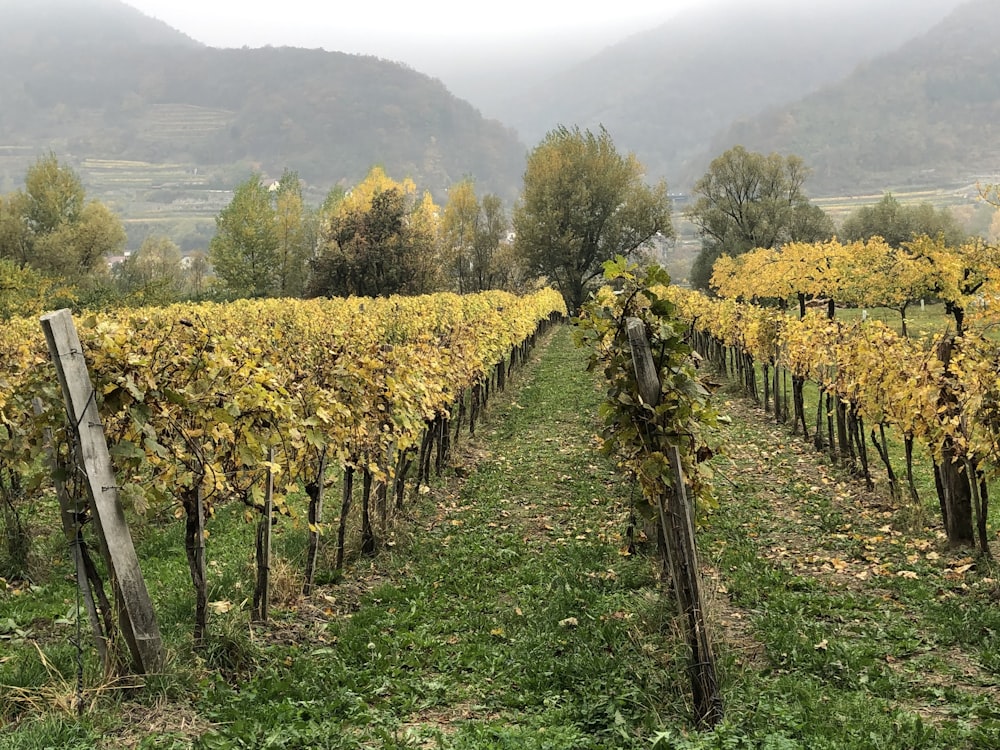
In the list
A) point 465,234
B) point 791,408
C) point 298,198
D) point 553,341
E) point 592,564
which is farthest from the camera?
point 465,234

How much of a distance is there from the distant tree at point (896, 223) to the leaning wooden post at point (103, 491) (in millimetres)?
60152

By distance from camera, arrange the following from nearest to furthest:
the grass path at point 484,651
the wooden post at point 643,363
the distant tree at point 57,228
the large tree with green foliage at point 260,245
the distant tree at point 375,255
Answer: the grass path at point 484,651, the wooden post at point 643,363, the distant tree at point 57,228, the distant tree at point 375,255, the large tree with green foliage at point 260,245

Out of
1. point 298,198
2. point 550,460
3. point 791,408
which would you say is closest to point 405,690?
point 550,460

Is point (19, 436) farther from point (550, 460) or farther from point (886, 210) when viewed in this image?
point (886, 210)

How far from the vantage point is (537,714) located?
4137 mm

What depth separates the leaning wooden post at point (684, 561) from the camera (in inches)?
160

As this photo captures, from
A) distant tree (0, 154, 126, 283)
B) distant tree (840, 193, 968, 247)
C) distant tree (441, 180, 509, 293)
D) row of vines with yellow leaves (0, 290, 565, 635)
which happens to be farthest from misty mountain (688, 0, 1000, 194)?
row of vines with yellow leaves (0, 290, 565, 635)

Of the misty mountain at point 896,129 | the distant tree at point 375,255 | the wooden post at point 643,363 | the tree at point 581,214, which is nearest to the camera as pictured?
the wooden post at point 643,363

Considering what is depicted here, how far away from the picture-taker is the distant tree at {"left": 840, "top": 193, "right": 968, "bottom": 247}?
174 feet

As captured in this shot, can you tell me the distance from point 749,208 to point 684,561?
58.3 m

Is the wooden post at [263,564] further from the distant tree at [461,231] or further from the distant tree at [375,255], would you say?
the distant tree at [461,231]

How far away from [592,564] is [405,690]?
9.50ft

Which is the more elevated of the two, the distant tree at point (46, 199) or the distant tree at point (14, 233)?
the distant tree at point (46, 199)

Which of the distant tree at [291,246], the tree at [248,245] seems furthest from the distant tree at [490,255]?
the tree at [248,245]
